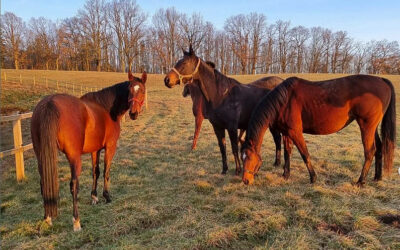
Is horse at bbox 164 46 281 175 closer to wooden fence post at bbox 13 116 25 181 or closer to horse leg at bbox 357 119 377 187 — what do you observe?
horse leg at bbox 357 119 377 187

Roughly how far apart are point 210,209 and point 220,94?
88.2 inches

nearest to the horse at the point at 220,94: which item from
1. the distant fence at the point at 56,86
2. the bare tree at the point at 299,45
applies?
the distant fence at the point at 56,86

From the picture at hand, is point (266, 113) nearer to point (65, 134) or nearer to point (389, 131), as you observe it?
point (389, 131)

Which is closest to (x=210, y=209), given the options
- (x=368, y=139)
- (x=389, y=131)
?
(x=368, y=139)

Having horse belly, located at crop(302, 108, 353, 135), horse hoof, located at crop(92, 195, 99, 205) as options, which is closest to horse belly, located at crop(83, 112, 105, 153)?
horse hoof, located at crop(92, 195, 99, 205)

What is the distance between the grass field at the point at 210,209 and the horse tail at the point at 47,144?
57 centimetres

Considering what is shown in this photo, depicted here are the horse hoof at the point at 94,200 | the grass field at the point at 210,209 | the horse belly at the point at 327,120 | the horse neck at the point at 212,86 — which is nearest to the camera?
the grass field at the point at 210,209

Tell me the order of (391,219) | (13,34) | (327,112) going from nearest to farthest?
(391,219), (327,112), (13,34)

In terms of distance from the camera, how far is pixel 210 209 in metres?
3.46

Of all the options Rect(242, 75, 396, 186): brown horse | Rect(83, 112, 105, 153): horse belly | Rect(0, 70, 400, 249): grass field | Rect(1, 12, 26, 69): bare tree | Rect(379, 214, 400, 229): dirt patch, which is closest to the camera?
Rect(0, 70, 400, 249): grass field

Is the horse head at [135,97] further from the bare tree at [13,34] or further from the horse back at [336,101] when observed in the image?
the bare tree at [13,34]

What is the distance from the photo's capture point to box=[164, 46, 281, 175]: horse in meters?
4.63

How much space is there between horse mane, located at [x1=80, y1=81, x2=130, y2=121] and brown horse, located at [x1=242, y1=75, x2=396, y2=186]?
6.81 feet

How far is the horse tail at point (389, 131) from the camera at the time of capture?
411cm
